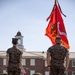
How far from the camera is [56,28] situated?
2089 cm

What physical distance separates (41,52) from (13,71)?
79.0 m

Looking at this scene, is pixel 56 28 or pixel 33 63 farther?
pixel 33 63

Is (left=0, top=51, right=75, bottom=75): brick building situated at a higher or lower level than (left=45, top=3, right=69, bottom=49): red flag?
higher

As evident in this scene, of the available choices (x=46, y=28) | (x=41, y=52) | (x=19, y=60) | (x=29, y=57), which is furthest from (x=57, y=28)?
(x=41, y=52)

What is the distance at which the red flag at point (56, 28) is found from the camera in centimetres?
2084

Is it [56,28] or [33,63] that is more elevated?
[33,63]

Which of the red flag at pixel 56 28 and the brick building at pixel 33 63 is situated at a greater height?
the brick building at pixel 33 63

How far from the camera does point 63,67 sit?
15.9 meters

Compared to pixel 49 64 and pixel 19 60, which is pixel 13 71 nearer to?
pixel 19 60

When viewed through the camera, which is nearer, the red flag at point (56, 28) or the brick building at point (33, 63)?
the red flag at point (56, 28)

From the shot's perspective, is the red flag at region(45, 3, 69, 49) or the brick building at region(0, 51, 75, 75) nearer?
the red flag at region(45, 3, 69, 49)

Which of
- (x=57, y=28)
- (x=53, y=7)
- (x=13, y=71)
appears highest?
(x=53, y=7)

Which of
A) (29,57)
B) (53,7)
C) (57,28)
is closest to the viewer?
(57,28)

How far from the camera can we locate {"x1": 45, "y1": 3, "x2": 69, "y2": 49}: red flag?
68.4 feet
